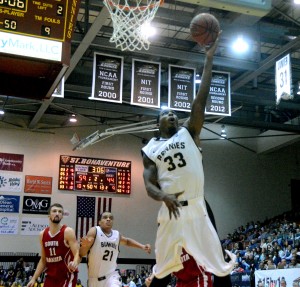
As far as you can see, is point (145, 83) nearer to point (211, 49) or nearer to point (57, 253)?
point (57, 253)

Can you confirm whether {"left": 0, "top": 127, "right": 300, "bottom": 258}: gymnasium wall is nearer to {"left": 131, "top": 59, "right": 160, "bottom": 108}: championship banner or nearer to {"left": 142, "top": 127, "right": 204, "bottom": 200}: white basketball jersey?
{"left": 131, "top": 59, "right": 160, "bottom": 108}: championship banner

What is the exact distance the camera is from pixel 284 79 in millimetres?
13984

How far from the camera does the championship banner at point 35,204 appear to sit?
2256cm

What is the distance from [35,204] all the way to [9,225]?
4.60 feet

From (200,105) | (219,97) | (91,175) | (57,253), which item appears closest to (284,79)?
(219,97)

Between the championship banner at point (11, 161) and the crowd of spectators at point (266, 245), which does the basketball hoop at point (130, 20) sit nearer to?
the crowd of spectators at point (266, 245)

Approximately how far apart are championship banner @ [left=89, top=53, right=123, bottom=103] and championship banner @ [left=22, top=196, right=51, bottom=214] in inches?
390

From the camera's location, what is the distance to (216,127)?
26219mm

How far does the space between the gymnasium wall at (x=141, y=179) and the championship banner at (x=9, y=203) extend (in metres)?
0.33

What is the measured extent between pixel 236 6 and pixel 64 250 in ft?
15.1

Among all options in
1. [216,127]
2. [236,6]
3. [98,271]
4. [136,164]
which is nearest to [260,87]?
[216,127]

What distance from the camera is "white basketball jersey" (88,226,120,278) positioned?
25.7 feet

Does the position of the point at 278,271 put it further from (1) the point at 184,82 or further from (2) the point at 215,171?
(2) the point at 215,171

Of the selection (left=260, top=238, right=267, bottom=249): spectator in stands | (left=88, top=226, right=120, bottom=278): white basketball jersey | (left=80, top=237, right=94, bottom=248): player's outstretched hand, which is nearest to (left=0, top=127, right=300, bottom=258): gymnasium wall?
(left=260, top=238, right=267, bottom=249): spectator in stands
